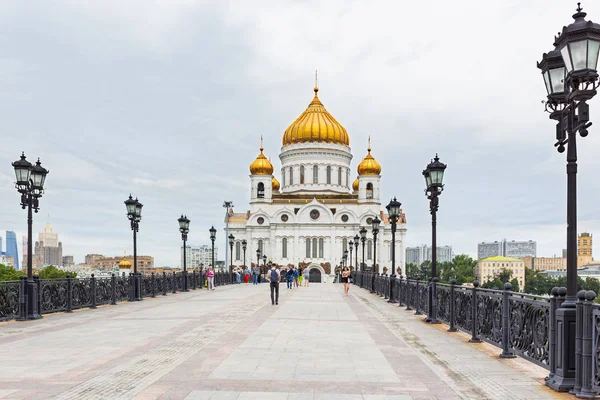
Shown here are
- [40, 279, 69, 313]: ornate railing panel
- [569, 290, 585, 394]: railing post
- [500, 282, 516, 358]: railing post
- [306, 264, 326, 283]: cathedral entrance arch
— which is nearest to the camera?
[569, 290, 585, 394]: railing post

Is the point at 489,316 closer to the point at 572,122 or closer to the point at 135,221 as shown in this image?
the point at 572,122

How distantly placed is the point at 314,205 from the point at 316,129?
39.2 feet

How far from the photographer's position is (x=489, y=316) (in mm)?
10883

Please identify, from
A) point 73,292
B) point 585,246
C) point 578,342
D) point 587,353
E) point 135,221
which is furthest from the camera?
point 585,246

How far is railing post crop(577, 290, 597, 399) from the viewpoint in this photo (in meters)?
6.84

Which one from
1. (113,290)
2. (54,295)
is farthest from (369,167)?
(54,295)

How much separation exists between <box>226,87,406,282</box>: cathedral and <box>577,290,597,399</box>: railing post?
71057 mm

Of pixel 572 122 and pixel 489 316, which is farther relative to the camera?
pixel 489 316

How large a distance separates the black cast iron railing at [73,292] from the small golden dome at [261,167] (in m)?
56.7

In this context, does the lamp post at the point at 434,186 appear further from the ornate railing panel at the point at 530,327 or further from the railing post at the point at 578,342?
the railing post at the point at 578,342

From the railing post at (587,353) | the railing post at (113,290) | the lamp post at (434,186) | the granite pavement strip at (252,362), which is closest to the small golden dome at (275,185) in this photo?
the railing post at (113,290)

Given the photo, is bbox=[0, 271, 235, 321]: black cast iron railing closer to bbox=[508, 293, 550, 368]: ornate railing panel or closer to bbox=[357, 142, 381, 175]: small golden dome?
bbox=[508, 293, 550, 368]: ornate railing panel

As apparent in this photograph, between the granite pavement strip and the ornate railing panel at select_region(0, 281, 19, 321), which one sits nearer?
the granite pavement strip

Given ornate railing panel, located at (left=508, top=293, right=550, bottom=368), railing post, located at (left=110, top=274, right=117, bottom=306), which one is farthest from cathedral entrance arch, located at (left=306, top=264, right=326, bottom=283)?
ornate railing panel, located at (left=508, top=293, right=550, bottom=368)
